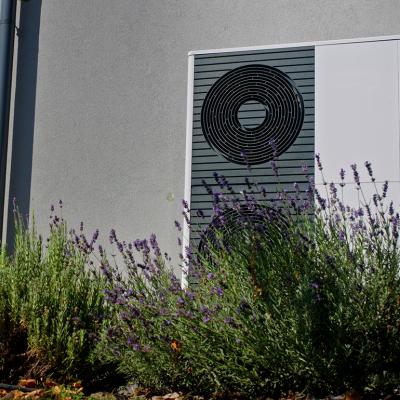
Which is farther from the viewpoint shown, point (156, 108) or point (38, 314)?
point (156, 108)

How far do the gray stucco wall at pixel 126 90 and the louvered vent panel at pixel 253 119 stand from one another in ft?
2.96

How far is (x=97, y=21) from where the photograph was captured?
7.14 metres

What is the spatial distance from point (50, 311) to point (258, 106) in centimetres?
230

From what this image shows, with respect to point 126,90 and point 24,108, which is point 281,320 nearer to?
point 126,90

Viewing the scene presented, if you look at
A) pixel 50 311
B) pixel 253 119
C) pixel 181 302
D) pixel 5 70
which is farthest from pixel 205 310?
pixel 5 70

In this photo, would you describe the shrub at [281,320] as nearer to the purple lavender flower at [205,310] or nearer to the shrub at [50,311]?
the purple lavender flower at [205,310]

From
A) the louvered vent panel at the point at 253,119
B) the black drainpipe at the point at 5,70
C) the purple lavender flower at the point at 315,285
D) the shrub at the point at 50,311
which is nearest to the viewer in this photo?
the purple lavender flower at the point at 315,285

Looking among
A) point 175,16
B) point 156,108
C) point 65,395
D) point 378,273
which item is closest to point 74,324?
point 65,395

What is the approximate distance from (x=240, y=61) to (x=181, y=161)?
3.91ft

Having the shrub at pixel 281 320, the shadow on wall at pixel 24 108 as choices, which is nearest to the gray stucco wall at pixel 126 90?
the shadow on wall at pixel 24 108

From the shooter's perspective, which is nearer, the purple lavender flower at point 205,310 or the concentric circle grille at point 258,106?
the purple lavender flower at point 205,310

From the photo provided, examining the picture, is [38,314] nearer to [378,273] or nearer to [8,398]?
[8,398]

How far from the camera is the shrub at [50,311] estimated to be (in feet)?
13.1

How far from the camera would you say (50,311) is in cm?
409
